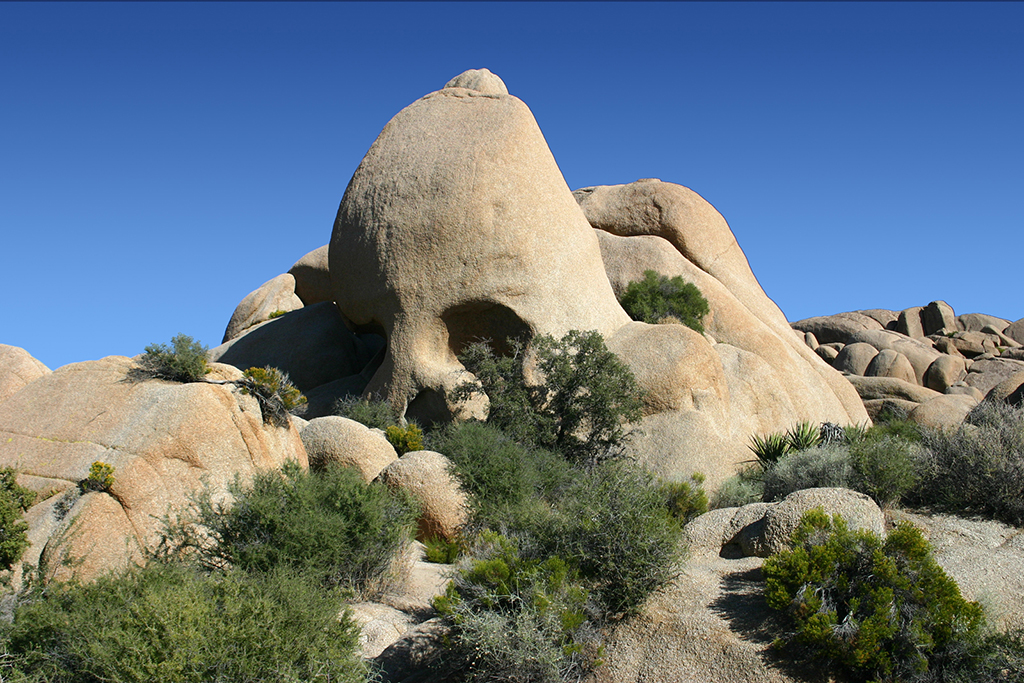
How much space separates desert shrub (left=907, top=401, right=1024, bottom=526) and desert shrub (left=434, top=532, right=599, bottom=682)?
525cm

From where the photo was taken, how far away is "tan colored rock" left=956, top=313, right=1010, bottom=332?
4078cm

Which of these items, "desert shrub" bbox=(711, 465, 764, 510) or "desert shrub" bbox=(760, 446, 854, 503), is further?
"desert shrub" bbox=(711, 465, 764, 510)

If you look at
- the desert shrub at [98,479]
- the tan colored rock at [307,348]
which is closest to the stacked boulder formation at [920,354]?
the tan colored rock at [307,348]

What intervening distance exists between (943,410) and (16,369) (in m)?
21.2

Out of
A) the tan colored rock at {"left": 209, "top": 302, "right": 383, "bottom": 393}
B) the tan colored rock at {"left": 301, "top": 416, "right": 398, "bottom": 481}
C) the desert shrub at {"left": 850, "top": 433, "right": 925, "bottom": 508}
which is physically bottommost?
the desert shrub at {"left": 850, "top": 433, "right": 925, "bottom": 508}

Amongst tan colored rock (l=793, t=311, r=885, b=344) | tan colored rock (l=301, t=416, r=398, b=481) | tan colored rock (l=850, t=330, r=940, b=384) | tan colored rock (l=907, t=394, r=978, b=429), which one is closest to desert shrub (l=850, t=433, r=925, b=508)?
tan colored rock (l=301, t=416, r=398, b=481)

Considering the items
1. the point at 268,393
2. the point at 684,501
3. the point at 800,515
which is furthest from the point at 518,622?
the point at 268,393

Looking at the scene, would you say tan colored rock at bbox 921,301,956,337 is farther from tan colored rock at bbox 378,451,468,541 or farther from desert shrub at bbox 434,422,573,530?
tan colored rock at bbox 378,451,468,541

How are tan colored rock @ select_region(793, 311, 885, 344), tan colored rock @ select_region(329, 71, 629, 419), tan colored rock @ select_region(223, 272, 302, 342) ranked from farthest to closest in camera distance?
tan colored rock @ select_region(793, 311, 885, 344), tan colored rock @ select_region(223, 272, 302, 342), tan colored rock @ select_region(329, 71, 629, 419)

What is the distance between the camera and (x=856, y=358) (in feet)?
116

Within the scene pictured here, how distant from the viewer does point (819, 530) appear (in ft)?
24.8

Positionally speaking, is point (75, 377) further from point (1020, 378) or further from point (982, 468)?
point (1020, 378)

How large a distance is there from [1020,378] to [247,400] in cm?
1998

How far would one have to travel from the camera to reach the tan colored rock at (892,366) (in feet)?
109
